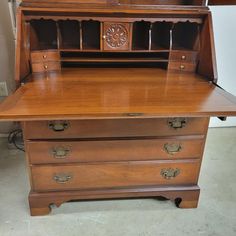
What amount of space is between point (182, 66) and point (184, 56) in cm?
6

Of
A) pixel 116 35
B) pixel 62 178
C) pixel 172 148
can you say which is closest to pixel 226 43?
pixel 116 35

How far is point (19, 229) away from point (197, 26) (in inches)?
55.9

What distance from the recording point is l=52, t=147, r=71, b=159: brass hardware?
119cm

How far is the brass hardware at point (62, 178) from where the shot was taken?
1.26m

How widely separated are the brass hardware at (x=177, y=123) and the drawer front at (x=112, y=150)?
0.08 m

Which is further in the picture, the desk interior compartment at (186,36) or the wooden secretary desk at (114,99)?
the desk interior compartment at (186,36)

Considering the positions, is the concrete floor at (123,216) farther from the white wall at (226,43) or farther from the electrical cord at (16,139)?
the white wall at (226,43)

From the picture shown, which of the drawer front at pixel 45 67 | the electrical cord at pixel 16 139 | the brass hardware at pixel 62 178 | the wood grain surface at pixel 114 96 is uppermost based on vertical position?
the drawer front at pixel 45 67

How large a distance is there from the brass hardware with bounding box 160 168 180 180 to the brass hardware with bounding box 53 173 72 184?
1.56ft

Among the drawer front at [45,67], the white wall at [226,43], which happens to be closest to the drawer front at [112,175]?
the drawer front at [45,67]

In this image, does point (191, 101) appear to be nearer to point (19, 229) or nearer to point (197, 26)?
point (197, 26)

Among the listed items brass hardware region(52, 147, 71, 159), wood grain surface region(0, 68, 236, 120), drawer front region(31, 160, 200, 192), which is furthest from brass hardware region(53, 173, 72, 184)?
wood grain surface region(0, 68, 236, 120)

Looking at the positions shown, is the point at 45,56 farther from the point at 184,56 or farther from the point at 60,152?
the point at 184,56

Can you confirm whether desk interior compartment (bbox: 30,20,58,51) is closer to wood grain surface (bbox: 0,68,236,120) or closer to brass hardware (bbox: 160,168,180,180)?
wood grain surface (bbox: 0,68,236,120)
